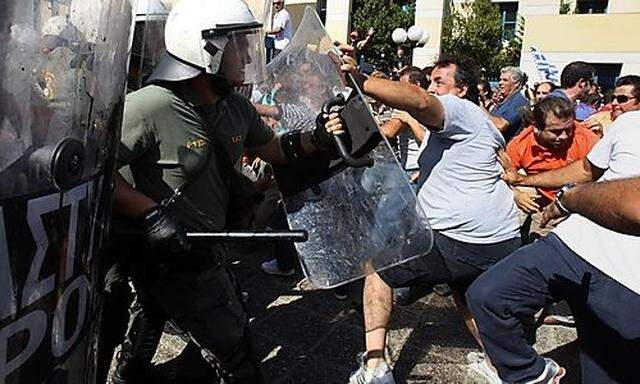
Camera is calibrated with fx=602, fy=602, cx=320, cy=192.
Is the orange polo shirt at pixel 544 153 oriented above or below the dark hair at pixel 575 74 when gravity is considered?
below

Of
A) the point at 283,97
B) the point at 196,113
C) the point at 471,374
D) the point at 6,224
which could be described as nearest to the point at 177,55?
the point at 196,113

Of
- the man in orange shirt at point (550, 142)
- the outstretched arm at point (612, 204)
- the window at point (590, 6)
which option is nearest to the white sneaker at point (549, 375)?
the outstretched arm at point (612, 204)

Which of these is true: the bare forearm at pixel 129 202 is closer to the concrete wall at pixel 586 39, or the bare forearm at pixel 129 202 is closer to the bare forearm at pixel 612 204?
the bare forearm at pixel 612 204

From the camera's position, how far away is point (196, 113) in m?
2.01

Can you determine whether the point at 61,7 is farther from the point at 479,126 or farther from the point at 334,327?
the point at 334,327

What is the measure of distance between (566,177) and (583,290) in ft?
2.63

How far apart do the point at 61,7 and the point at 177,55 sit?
119 cm

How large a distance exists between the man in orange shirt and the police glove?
254 cm

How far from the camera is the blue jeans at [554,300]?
2.24 m

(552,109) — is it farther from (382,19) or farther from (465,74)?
(382,19)

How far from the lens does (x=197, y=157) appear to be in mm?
2004

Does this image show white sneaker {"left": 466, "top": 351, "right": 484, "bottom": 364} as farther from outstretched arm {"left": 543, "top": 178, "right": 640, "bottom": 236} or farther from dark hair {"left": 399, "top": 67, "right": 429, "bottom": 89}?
dark hair {"left": 399, "top": 67, "right": 429, "bottom": 89}

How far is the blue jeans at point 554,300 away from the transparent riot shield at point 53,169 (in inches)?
73.1

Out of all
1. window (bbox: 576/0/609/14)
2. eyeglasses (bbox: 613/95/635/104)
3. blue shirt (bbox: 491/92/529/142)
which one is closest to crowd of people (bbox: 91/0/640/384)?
blue shirt (bbox: 491/92/529/142)
